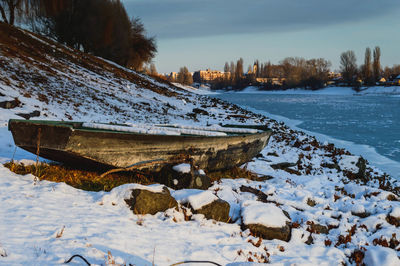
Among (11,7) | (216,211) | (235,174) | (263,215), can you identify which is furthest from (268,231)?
(11,7)

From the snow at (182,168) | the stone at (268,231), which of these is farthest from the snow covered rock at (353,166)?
the snow at (182,168)

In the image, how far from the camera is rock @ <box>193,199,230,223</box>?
4734mm

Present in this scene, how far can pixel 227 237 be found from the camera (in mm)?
4250

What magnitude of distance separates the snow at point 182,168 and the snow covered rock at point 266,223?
154cm

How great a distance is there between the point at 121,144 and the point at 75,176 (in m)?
1.15

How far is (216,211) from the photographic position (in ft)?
15.6

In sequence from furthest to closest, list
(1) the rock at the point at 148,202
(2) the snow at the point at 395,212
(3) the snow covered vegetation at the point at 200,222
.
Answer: (2) the snow at the point at 395,212
(1) the rock at the point at 148,202
(3) the snow covered vegetation at the point at 200,222

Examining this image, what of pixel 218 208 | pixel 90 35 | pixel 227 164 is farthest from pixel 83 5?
pixel 218 208

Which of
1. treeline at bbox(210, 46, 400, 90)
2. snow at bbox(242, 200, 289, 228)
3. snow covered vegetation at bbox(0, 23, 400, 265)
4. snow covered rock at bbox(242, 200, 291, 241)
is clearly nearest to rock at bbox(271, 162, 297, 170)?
snow covered vegetation at bbox(0, 23, 400, 265)

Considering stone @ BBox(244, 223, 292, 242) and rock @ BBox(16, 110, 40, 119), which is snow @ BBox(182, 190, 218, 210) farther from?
rock @ BBox(16, 110, 40, 119)

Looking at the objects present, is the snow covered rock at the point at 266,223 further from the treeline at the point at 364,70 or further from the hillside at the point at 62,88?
the treeline at the point at 364,70

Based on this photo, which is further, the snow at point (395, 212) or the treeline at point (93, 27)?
the treeline at point (93, 27)

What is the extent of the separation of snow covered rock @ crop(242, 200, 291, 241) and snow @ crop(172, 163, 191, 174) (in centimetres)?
154

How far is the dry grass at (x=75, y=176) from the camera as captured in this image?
17.1ft
